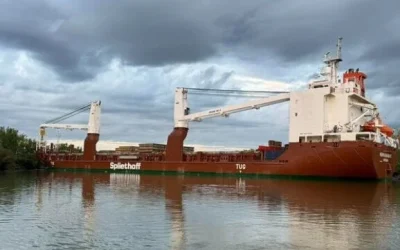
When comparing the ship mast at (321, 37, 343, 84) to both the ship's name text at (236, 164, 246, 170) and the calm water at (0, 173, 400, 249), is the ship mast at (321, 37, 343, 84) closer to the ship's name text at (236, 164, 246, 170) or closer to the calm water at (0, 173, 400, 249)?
the ship's name text at (236, 164, 246, 170)

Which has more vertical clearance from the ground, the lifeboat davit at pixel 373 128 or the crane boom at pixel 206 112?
the crane boom at pixel 206 112

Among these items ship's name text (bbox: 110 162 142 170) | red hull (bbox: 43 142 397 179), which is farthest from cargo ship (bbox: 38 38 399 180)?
ship's name text (bbox: 110 162 142 170)

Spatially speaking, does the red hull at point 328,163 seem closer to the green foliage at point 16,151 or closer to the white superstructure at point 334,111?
the white superstructure at point 334,111

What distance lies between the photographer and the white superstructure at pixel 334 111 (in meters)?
38.3

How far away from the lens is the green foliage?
177 ft

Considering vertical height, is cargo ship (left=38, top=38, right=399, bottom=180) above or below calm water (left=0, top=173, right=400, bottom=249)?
above

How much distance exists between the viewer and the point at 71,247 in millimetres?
9539

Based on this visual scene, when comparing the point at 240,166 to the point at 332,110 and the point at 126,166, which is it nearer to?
the point at 332,110

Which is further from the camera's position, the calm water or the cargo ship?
the cargo ship

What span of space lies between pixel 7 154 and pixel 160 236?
48256 mm

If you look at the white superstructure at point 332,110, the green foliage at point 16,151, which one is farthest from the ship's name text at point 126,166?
the white superstructure at point 332,110

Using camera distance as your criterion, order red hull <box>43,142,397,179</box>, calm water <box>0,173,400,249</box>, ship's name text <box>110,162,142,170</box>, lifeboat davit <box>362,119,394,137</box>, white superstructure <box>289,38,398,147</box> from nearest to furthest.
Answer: calm water <box>0,173,400,249</box> → red hull <box>43,142,397,179</box> → white superstructure <box>289,38,398,147</box> → lifeboat davit <box>362,119,394,137</box> → ship's name text <box>110,162,142,170</box>

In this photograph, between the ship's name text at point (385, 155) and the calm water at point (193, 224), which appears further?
the ship's name text at point (385, 155)

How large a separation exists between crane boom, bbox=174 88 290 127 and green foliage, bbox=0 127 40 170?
66.0ft
